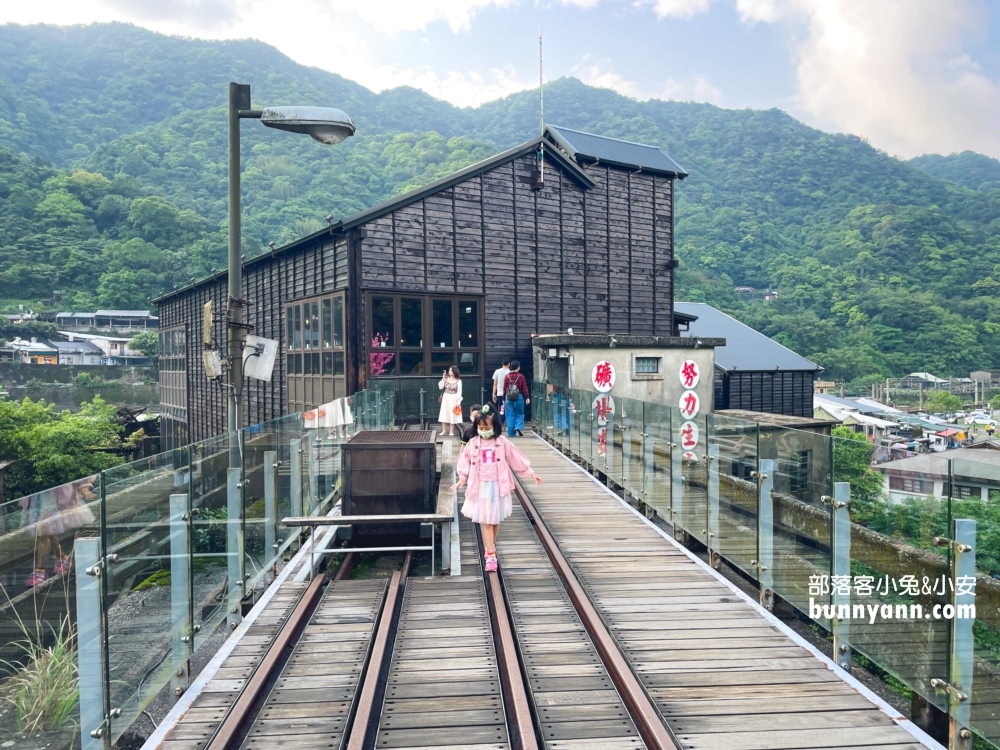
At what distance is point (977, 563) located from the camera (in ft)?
11.5

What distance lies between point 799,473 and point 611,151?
20122mm

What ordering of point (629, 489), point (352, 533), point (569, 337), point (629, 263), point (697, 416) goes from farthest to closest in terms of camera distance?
point (629, 263) < point (569, 337) < point (629, 489) < point (352, 533) < point (697, 416)

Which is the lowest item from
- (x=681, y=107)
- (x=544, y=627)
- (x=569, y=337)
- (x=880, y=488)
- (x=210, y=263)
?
(x=544, y=627)

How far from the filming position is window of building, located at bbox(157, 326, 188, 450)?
32.9 meters

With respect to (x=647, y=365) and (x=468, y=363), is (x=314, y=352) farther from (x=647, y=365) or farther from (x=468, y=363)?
(x=647, y=365)

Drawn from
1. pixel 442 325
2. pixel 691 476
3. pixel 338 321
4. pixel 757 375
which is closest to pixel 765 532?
pixel 691 476

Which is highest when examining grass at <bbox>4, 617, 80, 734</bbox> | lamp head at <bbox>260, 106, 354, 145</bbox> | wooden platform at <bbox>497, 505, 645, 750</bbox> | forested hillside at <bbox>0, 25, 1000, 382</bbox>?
forested hillside at <bbox>0, 25, 1000, 382</bbox>

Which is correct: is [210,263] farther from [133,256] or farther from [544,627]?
[544,627]

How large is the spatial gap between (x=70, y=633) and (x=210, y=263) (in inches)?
2938

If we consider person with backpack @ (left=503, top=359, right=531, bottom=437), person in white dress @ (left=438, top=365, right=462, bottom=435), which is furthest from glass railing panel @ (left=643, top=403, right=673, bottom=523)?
person in white dress @ (left=438, top=365, right=462, bottom=435)

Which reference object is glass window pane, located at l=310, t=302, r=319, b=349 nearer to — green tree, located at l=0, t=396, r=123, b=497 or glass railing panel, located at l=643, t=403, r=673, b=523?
green tree, located at l=0, t=396, r=123, b=497

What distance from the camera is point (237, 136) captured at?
23.2ft

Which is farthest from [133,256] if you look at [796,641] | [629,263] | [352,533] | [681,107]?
[681,107]

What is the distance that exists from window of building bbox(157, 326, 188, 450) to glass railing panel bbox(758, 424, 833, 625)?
31885 millimetres
